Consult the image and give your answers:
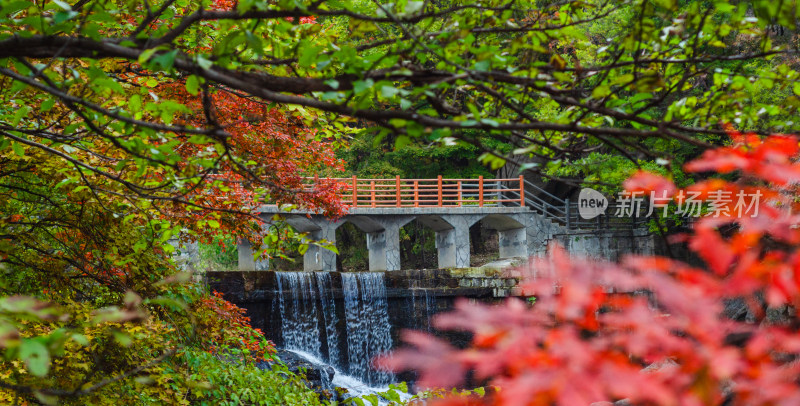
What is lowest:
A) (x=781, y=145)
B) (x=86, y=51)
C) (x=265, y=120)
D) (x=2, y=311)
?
(x=2, y=311)

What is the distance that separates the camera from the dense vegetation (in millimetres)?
1028

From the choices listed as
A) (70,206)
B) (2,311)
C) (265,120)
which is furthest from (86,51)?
(265,120)

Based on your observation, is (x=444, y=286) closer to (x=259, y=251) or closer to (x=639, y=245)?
(x=639, y=245)

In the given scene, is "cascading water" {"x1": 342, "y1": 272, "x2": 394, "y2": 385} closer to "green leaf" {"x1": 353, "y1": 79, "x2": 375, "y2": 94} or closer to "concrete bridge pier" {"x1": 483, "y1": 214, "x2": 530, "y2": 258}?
"concrete bridge pier" {"x1": 483, "y1": 214, "x2": 530, "y2": 258}

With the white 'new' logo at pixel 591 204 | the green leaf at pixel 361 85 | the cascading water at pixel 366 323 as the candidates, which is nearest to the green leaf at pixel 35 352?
the green leaf at pixel 361 85

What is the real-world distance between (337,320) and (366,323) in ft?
2.26

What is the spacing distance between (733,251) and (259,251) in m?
3.62

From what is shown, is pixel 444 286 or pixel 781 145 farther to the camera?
pixel 444 286

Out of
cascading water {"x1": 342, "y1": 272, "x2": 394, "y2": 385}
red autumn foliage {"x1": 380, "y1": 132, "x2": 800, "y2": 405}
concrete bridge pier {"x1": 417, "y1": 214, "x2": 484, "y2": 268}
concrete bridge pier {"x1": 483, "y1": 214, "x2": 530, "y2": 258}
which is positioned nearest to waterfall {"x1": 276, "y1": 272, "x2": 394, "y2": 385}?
cascading water {"x1": 342, "y1": 272, "x2": 394, "y2": 385}

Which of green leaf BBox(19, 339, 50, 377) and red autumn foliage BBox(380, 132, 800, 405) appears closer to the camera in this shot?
red autumn foliage BBox(380, 132, 800, 405)

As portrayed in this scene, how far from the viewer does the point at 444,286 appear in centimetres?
1421

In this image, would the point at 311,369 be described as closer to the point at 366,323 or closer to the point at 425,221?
the point at 366,323

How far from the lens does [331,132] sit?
4.31 meters

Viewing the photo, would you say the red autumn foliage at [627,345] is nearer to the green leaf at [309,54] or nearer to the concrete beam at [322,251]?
the green leaf at [309,54]
